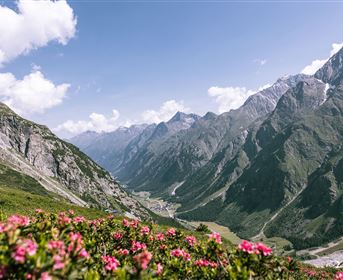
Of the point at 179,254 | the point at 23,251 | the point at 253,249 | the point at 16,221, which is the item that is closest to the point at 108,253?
the point at 179,254

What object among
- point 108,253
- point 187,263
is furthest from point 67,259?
point 108,253

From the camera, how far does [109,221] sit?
97.0 feet

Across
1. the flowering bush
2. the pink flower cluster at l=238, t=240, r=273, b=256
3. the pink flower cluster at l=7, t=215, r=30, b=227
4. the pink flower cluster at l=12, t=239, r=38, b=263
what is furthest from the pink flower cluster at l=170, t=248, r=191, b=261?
the pink flower cluster at l=12, t=239, r=38, b=263

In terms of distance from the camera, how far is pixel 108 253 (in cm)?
2689

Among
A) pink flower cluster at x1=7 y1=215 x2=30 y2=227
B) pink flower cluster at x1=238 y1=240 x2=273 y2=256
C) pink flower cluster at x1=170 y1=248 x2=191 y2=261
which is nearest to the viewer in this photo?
pink flower cluster at x1=7 y1=215 x2=30 y2=227

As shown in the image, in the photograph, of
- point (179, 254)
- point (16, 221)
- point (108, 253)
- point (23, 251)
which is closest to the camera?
point (23, 251)

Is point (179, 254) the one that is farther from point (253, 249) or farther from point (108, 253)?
point (108, 253)

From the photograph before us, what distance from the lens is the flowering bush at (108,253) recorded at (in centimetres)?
1283

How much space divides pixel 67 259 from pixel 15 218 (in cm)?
410

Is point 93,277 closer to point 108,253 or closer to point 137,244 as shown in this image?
point 137,244

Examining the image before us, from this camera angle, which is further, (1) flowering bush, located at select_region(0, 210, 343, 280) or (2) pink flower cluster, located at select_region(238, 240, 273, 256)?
(2) pink flower cluster, located at select_region(238, 240, 273, 256)

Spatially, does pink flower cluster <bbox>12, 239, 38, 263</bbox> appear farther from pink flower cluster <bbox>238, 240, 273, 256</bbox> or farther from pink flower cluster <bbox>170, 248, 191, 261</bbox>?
pink flower cluster <bbox>170, 248, 191, 261</bbox>

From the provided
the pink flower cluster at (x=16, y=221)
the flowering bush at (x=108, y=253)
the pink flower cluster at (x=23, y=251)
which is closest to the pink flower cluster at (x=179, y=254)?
the flowering bush at (x=108, y=253)

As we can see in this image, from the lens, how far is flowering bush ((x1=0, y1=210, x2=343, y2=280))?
42.1 feet
